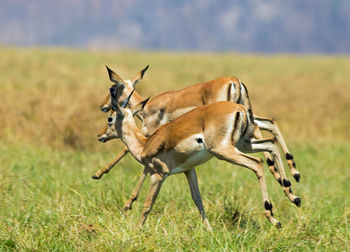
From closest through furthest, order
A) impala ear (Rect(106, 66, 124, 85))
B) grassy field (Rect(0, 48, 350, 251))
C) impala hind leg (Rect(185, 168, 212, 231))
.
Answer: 1. grassy field (Rect(0, 48, 350, 251))
2. impala hind leg (Rect(185, 168, 212, 231))
3. impala ear (Rect(106, 66, 124, 85))

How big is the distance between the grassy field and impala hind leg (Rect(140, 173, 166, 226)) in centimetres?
19

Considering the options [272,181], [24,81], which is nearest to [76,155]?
[272,181]

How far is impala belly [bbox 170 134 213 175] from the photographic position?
5.47m

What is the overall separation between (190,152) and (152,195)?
0.65m

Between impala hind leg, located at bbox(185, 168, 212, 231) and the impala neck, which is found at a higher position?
the impala neck

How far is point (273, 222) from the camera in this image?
17.9 feet

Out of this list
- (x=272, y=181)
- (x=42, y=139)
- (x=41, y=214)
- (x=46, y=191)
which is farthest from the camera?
(x=42, y=139)

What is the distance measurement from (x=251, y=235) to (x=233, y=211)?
114cm

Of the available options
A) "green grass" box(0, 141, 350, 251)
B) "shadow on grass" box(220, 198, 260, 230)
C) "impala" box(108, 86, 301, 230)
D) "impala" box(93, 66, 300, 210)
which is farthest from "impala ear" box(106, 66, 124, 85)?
"shadow on grass" box(220, 198, 260, 230)

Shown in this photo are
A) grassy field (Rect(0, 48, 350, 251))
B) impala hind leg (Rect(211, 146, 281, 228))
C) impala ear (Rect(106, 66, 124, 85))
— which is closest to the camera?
grassy field (Rect(0, 48, 350, 251))

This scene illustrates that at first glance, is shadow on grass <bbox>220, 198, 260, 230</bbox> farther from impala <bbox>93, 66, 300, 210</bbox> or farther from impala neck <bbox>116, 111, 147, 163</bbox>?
impala neck <bbox>116, 111, 147, 163</bbox>

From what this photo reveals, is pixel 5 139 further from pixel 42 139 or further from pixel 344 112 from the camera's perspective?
pixel 344 112

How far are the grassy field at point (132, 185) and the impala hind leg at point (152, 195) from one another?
0.19 metres

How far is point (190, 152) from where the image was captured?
5.49 meters
